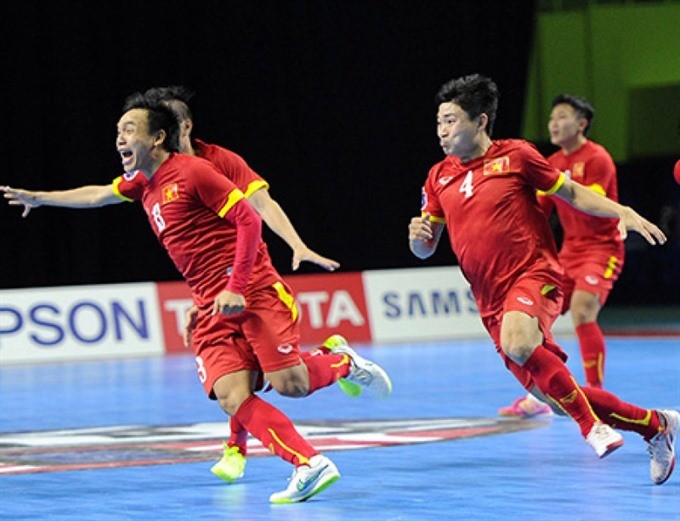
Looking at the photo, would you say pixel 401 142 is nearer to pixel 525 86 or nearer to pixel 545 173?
pixel 525 86

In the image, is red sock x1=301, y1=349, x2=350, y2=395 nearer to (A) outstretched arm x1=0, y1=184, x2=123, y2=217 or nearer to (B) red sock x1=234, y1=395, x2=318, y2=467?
(B) red sock x1=234, y1=395, x2=318, y2=467

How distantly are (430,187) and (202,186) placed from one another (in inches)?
48.6

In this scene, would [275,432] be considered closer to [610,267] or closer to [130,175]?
[130,175]

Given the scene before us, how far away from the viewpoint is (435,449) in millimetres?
8211

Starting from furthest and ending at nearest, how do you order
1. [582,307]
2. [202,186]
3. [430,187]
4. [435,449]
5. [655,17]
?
[655,17], [582,307], [435,449], [430,187], [202,186]

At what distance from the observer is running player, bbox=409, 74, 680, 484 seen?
688cm

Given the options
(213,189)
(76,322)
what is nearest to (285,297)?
(213,189)

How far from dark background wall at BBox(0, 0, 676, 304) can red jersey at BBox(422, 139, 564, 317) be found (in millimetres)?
12274

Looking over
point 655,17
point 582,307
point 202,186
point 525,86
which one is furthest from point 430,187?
point 655,17

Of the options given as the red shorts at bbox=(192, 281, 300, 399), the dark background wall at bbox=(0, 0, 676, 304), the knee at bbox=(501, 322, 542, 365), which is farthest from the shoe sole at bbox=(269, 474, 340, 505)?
the dark background wall at bbox=(0, 0, 676, 304)

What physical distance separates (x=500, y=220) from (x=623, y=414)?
1.04m

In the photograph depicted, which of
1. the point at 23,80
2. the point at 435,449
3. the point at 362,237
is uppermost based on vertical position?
the point at 23,80

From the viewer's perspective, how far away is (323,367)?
7273 millimetres

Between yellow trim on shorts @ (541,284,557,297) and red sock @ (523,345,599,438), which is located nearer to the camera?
red sock @ (523,345,599,438)
